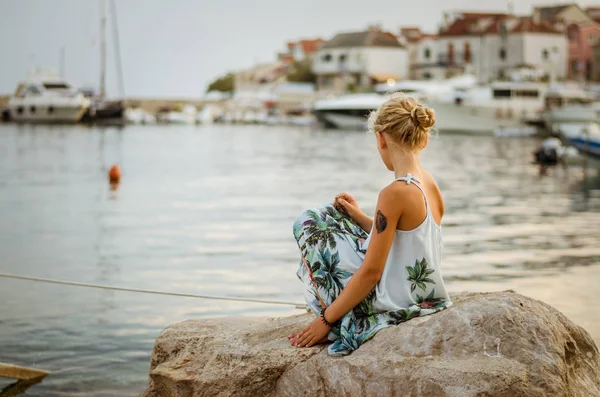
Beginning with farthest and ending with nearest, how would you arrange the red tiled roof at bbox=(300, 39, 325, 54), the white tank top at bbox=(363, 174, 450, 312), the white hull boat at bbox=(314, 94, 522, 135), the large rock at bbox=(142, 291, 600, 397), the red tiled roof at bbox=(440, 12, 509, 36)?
the red tiled roof at bbox=(300, 39, 325, 54)
the red tiled roof at bbox=(440, 12, 509, 36)
the white hull boat at bbox=(314, 94, 522, 135)
the white tank top at bbox=(363, 174, 450, 312)
the large rock at bbox=(142, 291, 600, 397)

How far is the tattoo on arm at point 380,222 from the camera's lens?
448cm

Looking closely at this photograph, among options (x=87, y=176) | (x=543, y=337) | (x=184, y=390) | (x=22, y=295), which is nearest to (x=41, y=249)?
(x=22, y=295)

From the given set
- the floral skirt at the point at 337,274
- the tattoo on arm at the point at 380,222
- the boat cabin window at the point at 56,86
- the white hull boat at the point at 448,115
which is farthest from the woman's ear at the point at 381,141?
the boat cabin window at the point at 56,86

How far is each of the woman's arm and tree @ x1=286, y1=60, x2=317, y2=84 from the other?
123 meters

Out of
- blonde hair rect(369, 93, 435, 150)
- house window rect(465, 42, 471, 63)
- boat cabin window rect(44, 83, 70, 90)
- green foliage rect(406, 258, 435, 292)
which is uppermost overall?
house window rect(465, 42, 471, 63)

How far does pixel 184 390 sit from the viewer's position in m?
4.77

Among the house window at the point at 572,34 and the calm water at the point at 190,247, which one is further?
the house window at the point at 572,34

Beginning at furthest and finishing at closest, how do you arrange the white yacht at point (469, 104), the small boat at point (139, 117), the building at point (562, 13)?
the building at point (562, 13), the small boat at point (139, 117), the white yacht at point (469, 104)

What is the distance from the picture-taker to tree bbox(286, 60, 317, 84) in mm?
127938

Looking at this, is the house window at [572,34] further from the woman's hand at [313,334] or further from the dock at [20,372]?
the woman's hand at [313,334]

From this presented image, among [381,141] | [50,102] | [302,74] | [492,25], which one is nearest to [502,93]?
[492,25]

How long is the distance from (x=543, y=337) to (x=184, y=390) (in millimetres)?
1789

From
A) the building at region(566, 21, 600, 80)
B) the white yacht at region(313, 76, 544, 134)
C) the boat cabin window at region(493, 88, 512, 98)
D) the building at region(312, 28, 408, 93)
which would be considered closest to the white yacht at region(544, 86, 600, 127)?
the white yacht at region(313, 76, 544, 134)

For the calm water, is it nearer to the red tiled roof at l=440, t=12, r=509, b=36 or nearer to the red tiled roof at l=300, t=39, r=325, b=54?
the red tiled roof at l=440, t=12, r=509, b=36
